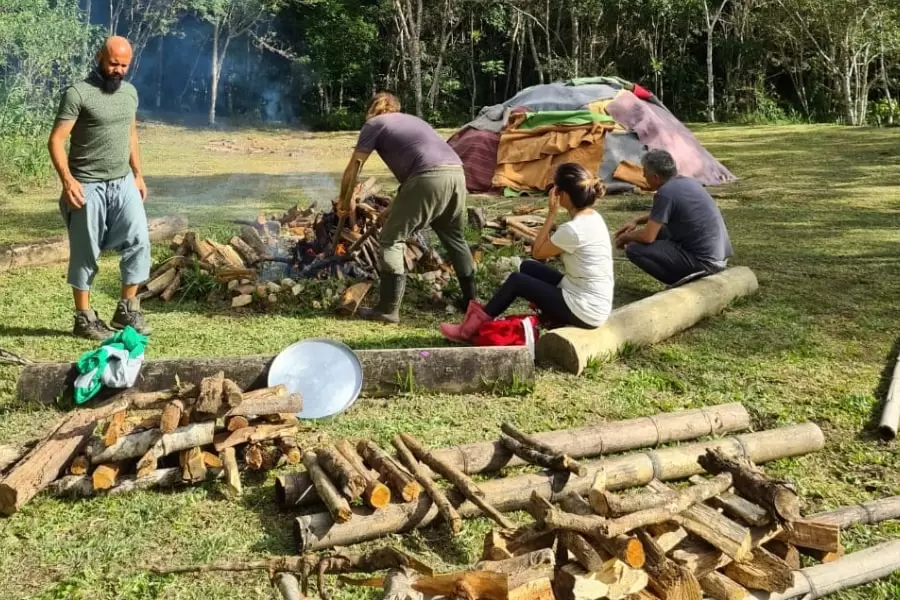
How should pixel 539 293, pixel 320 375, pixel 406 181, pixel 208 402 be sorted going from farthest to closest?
pixel 406 181
pixel 539 293
pixel 320 375
pixel 208 402

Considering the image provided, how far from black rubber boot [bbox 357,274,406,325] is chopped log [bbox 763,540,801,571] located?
3.70m

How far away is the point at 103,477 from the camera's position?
136 inches

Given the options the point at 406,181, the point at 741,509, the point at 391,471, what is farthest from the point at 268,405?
the point at 406,181

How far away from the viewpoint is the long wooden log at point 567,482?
3139 mm

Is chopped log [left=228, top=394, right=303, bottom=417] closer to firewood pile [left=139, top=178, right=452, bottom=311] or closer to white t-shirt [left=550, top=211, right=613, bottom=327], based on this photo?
white t-shirt [left=550, top=211, right=613, bottom=327]

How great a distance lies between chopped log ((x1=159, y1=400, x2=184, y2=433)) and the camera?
11.6 feet

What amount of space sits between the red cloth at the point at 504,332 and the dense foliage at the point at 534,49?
22.2 metres

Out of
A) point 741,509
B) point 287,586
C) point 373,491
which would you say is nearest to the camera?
point 287,586

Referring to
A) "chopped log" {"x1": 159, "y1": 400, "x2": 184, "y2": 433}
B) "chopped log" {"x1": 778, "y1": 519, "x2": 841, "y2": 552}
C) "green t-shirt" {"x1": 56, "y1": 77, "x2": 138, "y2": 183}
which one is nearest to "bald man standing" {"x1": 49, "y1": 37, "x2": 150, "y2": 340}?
"green t-shirt" {"x1": 56, "y1": 77, "x2": 138, "y2": 183}

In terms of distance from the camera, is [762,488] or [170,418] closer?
[762,488]

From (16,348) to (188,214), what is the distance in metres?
5.19

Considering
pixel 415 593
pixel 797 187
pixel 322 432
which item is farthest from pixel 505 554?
pixel 797 187

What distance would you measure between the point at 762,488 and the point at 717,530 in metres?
0.31

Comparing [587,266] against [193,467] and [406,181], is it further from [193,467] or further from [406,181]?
[193,467]
